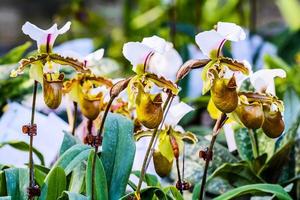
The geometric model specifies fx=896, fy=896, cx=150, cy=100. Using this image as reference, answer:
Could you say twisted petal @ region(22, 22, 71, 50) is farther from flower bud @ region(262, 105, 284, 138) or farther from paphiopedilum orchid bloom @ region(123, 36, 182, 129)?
flower bud @ region(262, 105, 284, 138)

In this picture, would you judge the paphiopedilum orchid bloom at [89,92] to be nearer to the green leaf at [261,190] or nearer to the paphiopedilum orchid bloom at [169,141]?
the paphiopedilum orchid bloom at [169,141]

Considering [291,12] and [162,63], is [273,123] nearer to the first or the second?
[162,63]

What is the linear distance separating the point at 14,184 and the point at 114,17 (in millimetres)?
3680

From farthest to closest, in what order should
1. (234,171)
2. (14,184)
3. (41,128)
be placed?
(41,128) < (234,171) < (14,184)

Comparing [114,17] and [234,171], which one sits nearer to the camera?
[234,171]

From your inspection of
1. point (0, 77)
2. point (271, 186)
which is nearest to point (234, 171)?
point (271, 186)

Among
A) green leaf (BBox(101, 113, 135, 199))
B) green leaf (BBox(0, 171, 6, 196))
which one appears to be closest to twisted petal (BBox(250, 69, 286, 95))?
green leaf (BBox(101, 113, 135, 199))

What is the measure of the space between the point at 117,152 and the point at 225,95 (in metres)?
0.26

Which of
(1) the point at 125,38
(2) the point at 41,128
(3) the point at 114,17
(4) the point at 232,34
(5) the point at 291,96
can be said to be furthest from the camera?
(3) the point at 114,17

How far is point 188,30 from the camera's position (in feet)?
9.23

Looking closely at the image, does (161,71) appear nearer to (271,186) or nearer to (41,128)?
(271,186)

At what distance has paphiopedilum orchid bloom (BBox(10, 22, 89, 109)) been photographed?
138 centimetres

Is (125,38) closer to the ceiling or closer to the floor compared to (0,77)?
closer to the ceiling

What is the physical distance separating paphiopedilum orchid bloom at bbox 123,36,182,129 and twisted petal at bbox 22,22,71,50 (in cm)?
11
